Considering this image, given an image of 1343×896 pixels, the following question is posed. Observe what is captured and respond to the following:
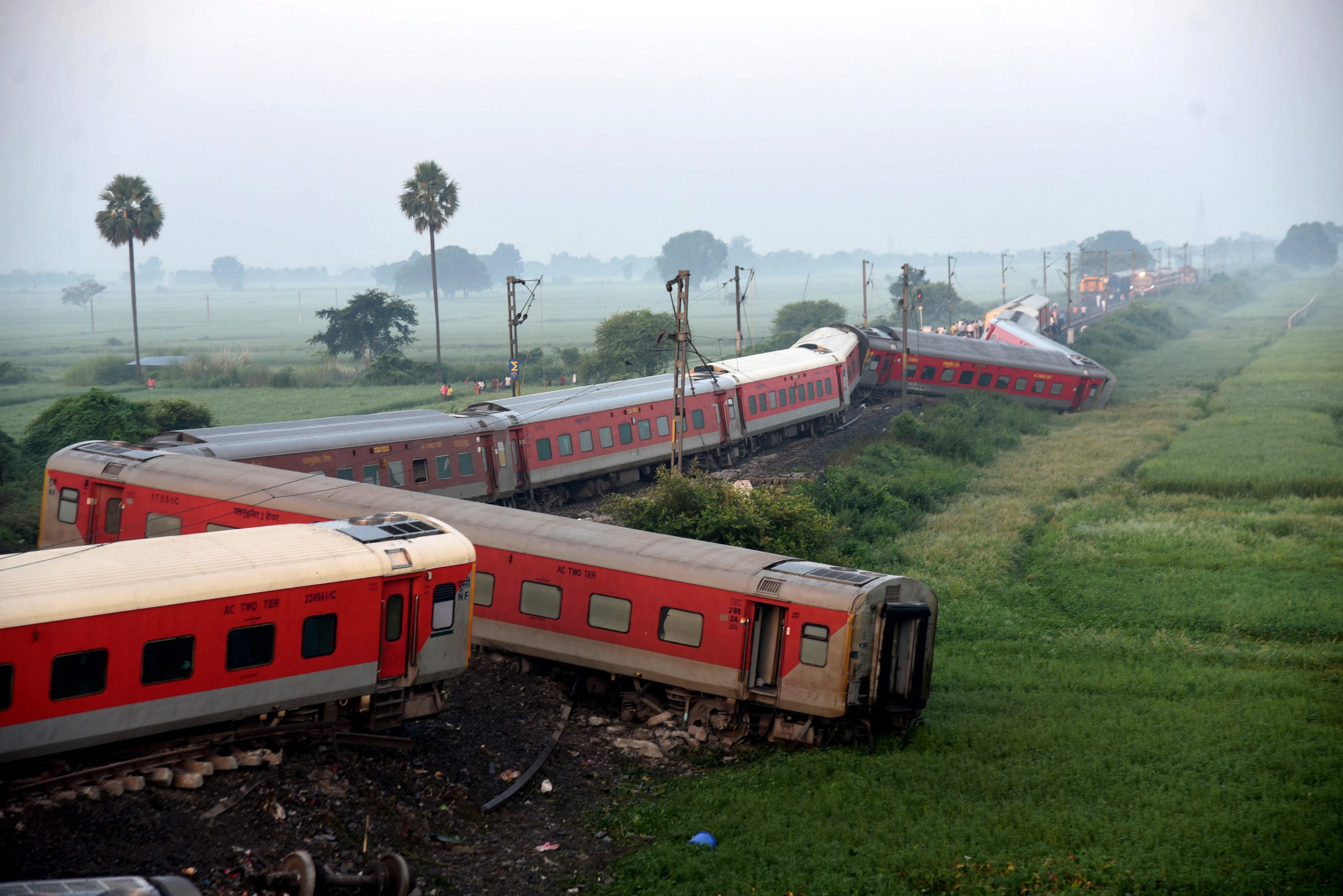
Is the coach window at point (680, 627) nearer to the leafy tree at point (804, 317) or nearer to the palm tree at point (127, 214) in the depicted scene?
the palm tree at point (127, 214)

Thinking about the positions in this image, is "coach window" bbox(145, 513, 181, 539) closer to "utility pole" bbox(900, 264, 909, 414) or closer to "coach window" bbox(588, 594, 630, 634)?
"coach window" bbox(588, 594, 630, 634)

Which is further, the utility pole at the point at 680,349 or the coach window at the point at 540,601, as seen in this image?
the utility pole at the point at 680,349

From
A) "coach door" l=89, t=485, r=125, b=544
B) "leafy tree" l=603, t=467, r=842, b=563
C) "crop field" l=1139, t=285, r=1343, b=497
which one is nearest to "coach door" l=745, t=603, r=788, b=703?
"leafy tree" l=603, t=467, r=842, b=563

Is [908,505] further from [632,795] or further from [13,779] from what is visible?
[13,779]

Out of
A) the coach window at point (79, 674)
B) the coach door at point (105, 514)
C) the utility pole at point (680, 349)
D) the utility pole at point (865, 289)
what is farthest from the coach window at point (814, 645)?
the utility pole at point (865, 289)

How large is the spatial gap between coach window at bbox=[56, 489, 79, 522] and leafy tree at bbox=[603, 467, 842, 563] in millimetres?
12674

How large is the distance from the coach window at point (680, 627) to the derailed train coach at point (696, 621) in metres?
0.02

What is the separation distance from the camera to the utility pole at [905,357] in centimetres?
5112

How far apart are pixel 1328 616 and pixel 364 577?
69.2 feet

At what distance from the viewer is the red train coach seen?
39.6ft

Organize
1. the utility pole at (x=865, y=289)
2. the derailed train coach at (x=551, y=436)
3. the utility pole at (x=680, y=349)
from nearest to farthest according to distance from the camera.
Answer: the derailed train coach at (x=551, y=436)
the utility pole at (x=680, y=349)
the utility pole at (x=865, y=289)

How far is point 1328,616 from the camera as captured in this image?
23844 millimetres

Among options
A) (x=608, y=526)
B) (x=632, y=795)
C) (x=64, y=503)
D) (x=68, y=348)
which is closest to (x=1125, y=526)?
(x=608, y=526)

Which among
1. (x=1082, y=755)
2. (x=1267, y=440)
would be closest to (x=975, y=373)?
(x=1267, y=440)
